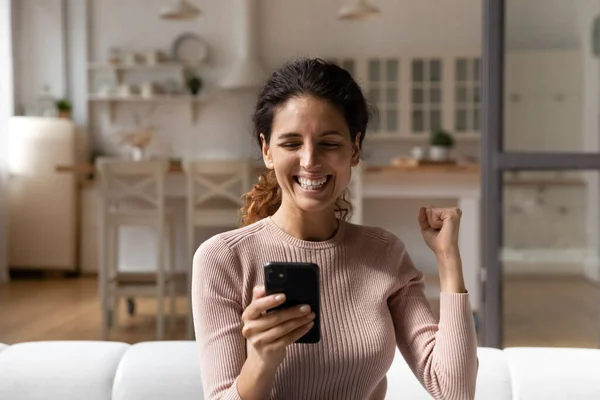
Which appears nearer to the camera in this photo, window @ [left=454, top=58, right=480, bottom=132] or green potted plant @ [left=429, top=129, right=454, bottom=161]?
green potted plant @ [left=429, top=129, right=454, bottom=161]

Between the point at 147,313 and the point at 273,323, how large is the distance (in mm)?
4110

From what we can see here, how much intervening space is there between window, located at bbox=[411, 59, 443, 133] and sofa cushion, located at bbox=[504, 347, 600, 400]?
552 centimetres

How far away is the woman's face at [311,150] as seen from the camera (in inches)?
48.3

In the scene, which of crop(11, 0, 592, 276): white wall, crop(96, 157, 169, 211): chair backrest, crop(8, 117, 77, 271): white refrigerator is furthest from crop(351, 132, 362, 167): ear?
crop(11, 0, 592, 276): white wall

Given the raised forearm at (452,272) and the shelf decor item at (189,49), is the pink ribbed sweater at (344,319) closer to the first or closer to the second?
the raised forearm at (452,272)

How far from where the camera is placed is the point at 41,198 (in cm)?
647

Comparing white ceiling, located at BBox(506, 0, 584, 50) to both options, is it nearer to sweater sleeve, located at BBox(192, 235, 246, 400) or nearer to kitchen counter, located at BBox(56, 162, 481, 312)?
sweater sleeve, located at BBox(192, 235, 246, 400)

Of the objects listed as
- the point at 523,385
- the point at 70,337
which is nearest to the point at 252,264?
the point at 523,385

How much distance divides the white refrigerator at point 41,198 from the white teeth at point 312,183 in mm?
5535

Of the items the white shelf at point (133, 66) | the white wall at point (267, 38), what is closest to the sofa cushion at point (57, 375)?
the white wall at point (267, 38)

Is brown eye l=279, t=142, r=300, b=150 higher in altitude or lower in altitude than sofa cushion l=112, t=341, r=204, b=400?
higher

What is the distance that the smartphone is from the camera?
1021 mm

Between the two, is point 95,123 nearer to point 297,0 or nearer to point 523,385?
point 297,0

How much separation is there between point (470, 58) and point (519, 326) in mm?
4733
